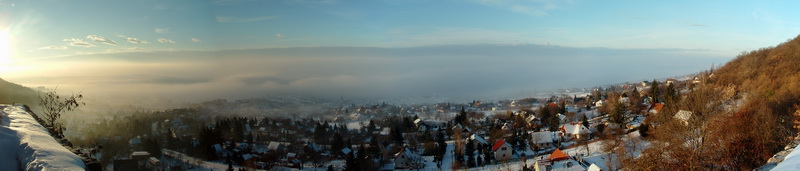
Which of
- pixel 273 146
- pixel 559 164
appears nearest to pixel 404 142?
pixel 273 146

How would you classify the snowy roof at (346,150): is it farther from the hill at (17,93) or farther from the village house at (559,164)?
the hill at (17,93)

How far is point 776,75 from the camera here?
16.0 meters

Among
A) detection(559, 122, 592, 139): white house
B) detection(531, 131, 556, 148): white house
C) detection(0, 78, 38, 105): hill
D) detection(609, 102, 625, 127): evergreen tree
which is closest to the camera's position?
detection(0, 78, 38, 105): hill

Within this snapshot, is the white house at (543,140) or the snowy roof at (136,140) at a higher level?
the snowy roof at (136,140)

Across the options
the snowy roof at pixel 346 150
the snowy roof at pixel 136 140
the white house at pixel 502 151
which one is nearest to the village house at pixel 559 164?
the white house at pixel 502 151

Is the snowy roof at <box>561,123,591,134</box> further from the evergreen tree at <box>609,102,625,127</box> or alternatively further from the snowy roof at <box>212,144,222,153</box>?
the snowy roof at <box>212,144,222,153</box>

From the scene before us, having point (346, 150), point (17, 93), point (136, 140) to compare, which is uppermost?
point (17, 93)

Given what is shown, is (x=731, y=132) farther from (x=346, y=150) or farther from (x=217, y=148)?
(x=217, y=148)

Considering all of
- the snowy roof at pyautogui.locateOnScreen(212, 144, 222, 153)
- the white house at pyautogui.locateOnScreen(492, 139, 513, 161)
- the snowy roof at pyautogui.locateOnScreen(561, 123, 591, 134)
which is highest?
the snowy roof at pyautogui.locateOnScreen(212, 144, 222, 153)

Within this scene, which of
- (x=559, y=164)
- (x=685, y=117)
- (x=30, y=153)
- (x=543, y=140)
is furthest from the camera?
(x=543, y=140)

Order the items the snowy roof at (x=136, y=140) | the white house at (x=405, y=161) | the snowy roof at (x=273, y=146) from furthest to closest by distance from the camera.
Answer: the snowy roof at (x=273, y=146), the white house at (x=405, y=161), the snowy roof at (x=136, y=140)

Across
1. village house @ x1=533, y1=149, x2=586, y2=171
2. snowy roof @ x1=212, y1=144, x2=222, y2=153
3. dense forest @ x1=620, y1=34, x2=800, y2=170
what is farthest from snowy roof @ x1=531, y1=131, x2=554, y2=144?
snowy roof @ x1=212, y1=144, x2=222, y2=153

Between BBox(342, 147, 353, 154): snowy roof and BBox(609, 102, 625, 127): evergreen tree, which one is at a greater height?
BBox(609, 102, 625, 127): evergreen tree

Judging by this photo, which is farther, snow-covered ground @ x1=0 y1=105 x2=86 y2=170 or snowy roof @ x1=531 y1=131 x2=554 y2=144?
snowy roof @ x1=531 y1=131 x2=554 y2=144
